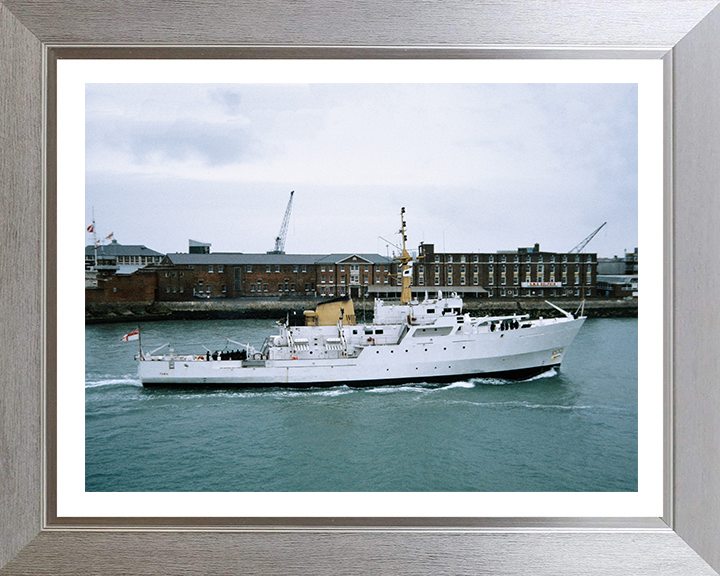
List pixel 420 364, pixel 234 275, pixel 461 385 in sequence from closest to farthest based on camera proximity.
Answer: pixel 234 275, pixel 461 385, pixel 420 364

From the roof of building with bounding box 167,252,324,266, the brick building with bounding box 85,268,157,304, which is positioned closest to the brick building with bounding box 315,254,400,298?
the roof of building with bounding box 167,252,324,266

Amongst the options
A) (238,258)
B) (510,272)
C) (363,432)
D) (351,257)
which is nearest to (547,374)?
(510,272)

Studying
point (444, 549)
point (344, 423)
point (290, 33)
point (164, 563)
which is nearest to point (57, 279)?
point (164, 563)

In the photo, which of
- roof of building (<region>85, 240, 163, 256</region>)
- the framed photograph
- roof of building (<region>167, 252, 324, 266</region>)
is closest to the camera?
the framed photograph

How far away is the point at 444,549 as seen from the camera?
1691mm

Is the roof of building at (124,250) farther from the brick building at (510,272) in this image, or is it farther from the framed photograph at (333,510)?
the brick building at (510,272)

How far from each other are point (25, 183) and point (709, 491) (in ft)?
9.98

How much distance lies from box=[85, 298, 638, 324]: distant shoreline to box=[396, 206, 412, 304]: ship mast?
0.39 meters

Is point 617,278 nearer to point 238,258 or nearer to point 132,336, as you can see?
point 238,258

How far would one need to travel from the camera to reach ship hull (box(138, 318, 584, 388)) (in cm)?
333

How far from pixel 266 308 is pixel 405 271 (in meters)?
1.11

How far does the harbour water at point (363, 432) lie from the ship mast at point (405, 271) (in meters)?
0.74

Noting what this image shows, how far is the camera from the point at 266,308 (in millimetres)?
3283

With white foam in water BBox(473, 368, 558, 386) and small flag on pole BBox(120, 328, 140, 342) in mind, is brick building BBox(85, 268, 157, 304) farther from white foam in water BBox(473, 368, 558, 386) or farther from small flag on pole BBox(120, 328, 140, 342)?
white foam in water BBox(473, 368, 558, 386)
